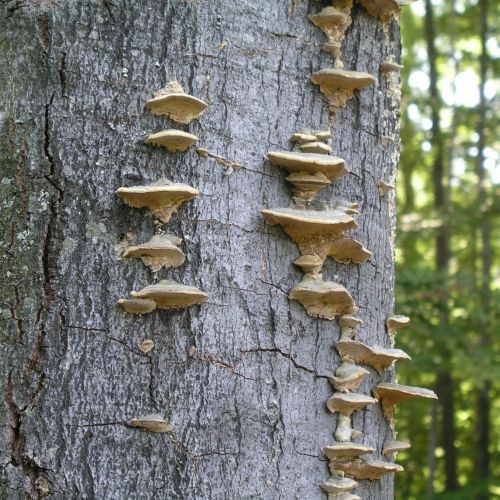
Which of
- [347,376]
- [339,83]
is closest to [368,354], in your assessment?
[347,376]

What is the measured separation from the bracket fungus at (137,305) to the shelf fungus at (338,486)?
0.62 meters

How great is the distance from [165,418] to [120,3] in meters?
1.03

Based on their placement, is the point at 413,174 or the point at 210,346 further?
the point at 413,174

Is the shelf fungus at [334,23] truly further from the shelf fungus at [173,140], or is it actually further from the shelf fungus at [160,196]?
the shelf fungus at [160,196]

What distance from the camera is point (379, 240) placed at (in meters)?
1.92

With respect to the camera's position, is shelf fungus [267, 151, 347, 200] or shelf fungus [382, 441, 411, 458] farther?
shelf fungus [382, 441, 411, 458]

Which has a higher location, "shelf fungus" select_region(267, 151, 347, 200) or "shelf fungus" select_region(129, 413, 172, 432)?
"shelf fungus" select_region(267, 151, 347, 200)

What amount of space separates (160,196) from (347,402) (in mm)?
Answer: 698

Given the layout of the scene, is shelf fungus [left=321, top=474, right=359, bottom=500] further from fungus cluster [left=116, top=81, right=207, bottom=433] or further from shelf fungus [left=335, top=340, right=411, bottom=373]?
fungus cluster [left=116, top=81, right=207, bottom=433]

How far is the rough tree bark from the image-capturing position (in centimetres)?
149

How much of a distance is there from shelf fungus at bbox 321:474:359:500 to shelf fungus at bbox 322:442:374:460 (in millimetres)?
54

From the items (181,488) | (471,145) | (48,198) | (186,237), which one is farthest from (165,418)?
(471,145)

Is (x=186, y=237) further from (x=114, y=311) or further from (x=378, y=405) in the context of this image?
(x=378, y=405)

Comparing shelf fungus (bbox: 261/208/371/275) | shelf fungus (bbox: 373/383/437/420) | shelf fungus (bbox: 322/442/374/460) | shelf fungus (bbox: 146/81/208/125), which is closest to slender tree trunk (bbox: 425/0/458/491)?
shelf fungus (bbox: 373/383/437/420)
